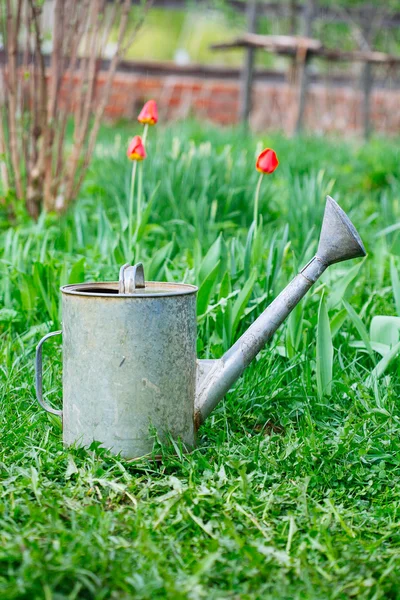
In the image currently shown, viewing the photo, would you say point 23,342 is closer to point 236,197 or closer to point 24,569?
point 24,569

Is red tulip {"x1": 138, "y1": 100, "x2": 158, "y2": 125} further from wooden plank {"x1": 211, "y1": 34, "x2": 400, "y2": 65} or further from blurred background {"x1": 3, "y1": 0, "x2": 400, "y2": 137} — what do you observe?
blurred background {"x1": 3, "y1": 0, "x2": 400, "y2": 137}

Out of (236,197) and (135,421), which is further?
(236,197)

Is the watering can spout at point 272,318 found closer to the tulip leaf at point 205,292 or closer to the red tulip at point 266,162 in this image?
the tulip leaf at point 205,292

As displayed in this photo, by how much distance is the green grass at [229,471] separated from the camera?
45.6 inches

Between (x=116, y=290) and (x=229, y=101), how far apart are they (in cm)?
1001

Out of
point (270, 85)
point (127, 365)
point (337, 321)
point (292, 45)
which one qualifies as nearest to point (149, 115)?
point (337, 321)

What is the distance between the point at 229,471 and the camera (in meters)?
1.52

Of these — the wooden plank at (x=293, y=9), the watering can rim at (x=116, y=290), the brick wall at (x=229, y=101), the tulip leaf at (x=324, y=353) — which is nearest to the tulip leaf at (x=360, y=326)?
the tulip leaf at (x=324, y=353)

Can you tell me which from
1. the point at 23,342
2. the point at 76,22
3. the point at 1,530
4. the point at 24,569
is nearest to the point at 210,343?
the point at 23,342

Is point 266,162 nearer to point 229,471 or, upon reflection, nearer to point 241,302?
point 241,302

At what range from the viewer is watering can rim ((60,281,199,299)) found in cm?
147

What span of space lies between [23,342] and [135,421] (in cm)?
75

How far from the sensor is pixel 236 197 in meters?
3.30

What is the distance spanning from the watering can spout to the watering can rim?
6.3 inches
